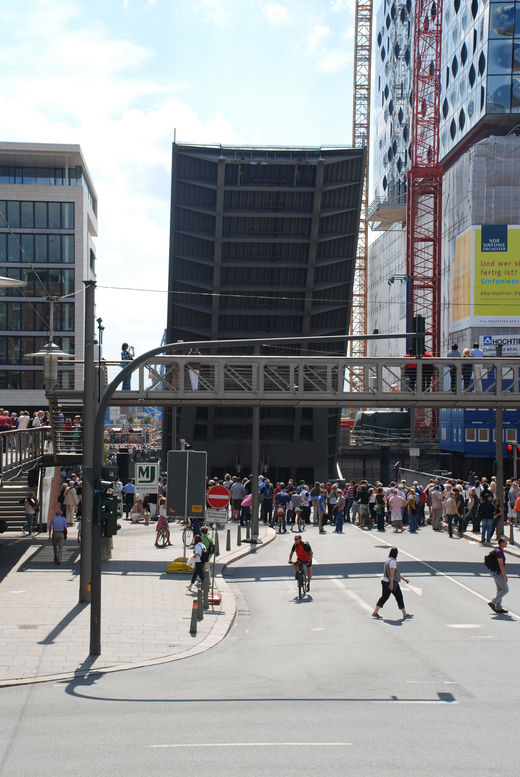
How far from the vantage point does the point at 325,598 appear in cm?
2008

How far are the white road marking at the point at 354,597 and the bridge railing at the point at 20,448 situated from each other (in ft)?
28.6

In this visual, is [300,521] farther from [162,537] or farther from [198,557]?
[198,557]

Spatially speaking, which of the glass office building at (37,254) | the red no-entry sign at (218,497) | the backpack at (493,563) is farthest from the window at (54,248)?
the backpack at (493,563)

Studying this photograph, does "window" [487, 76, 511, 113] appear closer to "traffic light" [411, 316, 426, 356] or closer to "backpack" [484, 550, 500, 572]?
"traffic light" [411, 316, 426, 356]

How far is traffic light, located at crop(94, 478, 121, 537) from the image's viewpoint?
1535cm

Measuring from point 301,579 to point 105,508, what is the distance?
6.18m

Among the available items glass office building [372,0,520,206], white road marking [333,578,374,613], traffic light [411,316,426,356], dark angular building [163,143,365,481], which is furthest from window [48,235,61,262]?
traffic light [411,316,426,356]

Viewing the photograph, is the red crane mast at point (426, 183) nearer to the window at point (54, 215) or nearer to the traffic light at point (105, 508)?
the window at point (54, 215)

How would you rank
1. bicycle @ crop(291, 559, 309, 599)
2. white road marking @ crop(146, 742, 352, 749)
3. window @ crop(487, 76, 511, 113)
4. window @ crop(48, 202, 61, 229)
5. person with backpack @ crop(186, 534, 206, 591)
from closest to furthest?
white road marking @ crop(146, 742, 352, 749)
person with backpack @ crop(186, 534, 206, 591)
bicycle @ crop(291, 559, 309, 599)
window @ crop(487, 76, 511, 113)
window @ crop(48, 202, 61, 229)

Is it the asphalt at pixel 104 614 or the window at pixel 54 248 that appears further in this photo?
the window at pixel 54 248

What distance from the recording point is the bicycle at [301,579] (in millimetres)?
19953

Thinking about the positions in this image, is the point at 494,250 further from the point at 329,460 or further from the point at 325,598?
the point at 325,598

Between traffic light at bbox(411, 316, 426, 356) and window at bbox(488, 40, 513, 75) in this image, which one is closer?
traffic light at bbox(411, 316, 426, 356)

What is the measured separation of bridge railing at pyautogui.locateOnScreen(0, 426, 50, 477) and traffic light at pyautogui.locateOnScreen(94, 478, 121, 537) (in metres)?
7.04
